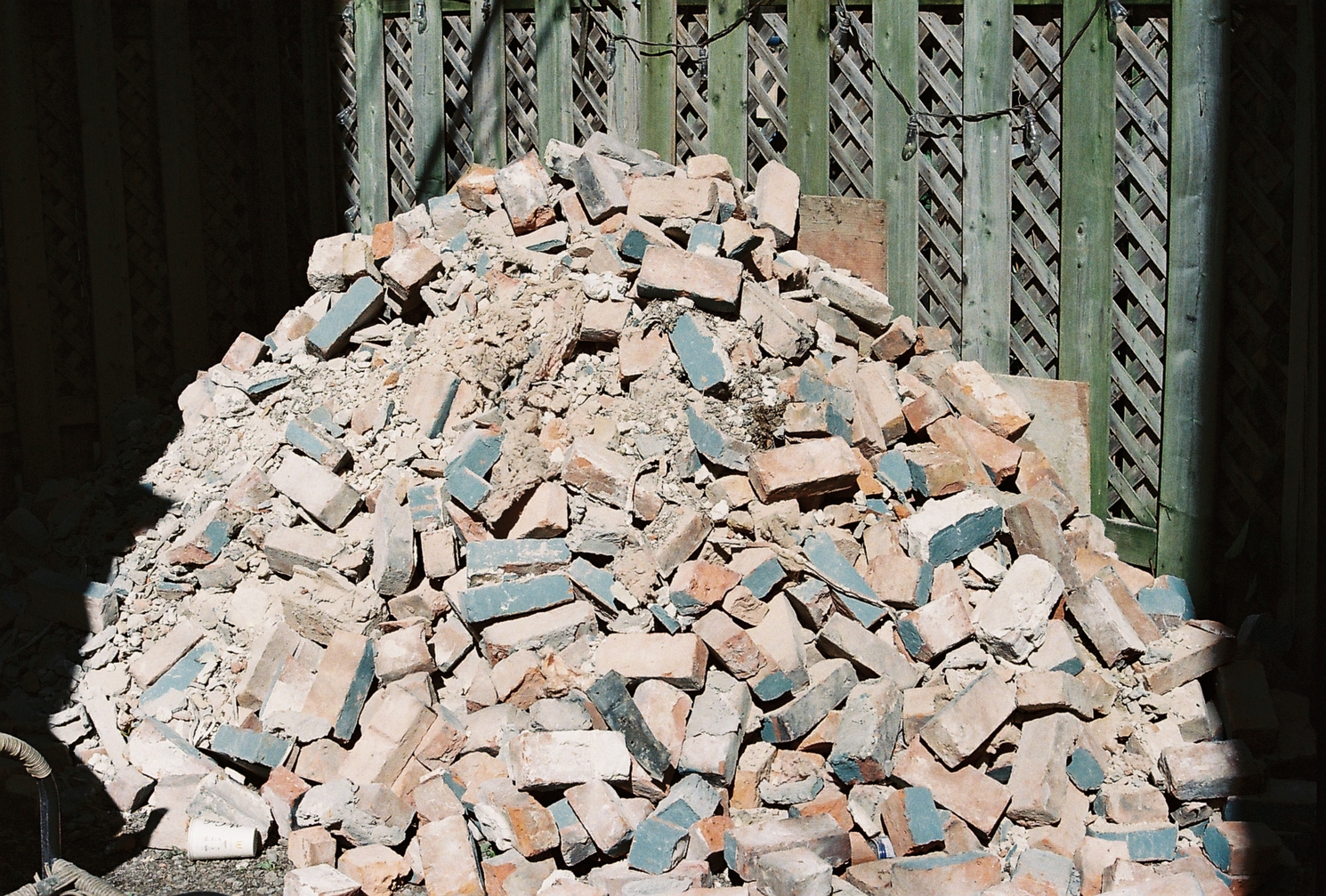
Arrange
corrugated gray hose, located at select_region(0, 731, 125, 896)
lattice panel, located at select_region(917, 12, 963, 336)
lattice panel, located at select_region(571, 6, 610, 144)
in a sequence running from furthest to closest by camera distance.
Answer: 1. lattice panel, located at select_region(571, 6, 610, 144)
2. lattice panel, located at select_region(917, 12, 963, 336)
3. corrugated gray hose, located at select_region(0, 731, 125, 896)

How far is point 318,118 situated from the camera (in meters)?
7.74

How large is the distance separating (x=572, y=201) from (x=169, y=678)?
9.76 feet

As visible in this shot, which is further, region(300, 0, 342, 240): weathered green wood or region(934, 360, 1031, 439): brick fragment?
region(300, 0, 342, 240): weathered green wood

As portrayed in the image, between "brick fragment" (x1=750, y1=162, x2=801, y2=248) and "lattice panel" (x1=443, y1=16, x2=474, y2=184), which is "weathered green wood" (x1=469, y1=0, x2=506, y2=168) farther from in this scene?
"brick fragment" (x1=750, y1=162, x2=801, y2=248)

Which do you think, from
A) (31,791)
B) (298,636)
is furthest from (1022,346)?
(31,791)

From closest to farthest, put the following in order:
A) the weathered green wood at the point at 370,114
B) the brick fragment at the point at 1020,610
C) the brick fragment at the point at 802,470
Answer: the brick fragment at the point at 1020,610 → the brick fragment at the point at 802,470 → the weathered green wood at the point at 370,114

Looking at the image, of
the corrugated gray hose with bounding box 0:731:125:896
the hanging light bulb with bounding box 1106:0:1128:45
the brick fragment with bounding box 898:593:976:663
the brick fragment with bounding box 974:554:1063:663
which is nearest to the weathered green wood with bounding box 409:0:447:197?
the hanging light bulb with bounding box 1106:0:1128:45

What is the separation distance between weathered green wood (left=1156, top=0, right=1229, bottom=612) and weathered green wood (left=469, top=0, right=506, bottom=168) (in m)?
3.67

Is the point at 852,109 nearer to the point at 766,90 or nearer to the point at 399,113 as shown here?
the point at 766,90

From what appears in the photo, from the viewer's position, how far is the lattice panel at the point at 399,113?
748 cm

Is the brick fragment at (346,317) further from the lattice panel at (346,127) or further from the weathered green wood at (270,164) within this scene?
the weathered green wood at (270,164)

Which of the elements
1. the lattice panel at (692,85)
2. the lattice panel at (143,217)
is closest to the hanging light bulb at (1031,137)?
the lattice panel at (692,85)

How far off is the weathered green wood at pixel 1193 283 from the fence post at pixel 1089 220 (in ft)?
0.92

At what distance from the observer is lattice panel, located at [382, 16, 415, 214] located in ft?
24.6
